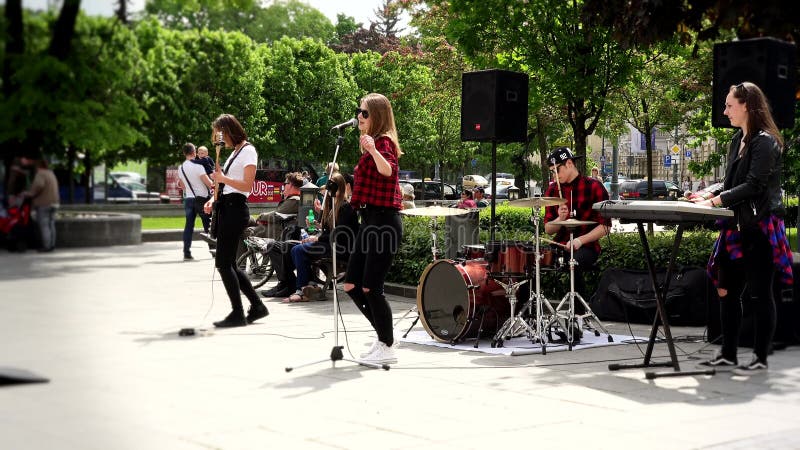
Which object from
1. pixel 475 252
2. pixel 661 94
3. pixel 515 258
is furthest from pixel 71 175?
pixel 661 94

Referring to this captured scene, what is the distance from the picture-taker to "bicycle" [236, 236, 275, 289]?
1281cm

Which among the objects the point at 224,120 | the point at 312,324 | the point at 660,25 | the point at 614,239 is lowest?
the point at 312,324

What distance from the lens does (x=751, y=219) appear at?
688 centimetres

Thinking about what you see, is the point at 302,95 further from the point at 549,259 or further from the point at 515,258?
the point at 549,259

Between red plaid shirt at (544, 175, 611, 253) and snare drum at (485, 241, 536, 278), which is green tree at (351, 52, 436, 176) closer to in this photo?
red plaid shirt at (544, 175, 611, 253)

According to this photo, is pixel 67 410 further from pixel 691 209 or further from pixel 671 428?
pixel 691 209

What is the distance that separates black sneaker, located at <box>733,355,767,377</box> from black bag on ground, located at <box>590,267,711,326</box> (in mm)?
1995

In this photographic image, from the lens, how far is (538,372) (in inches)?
280

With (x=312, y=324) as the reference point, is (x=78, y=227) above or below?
above

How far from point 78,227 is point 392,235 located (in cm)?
586

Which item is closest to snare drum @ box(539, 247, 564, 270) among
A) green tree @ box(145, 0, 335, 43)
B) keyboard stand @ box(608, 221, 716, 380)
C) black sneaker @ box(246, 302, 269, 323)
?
keyboard stand @ box(608, 221, 716, 380)

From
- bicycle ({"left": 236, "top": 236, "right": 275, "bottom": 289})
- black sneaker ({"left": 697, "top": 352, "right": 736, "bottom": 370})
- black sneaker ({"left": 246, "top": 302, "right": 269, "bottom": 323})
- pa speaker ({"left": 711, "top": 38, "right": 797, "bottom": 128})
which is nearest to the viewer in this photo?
black sneaker ({"left": 697, "top": 352, "right": 736, "bottom": 370})

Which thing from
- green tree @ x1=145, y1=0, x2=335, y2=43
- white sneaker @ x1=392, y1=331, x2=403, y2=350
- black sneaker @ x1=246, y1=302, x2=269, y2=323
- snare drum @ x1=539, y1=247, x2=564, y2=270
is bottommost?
white sneaker @ x1=392, y1=331, x2=403, y2=350

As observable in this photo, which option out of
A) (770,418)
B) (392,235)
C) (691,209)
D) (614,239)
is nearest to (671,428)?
(770,418)
